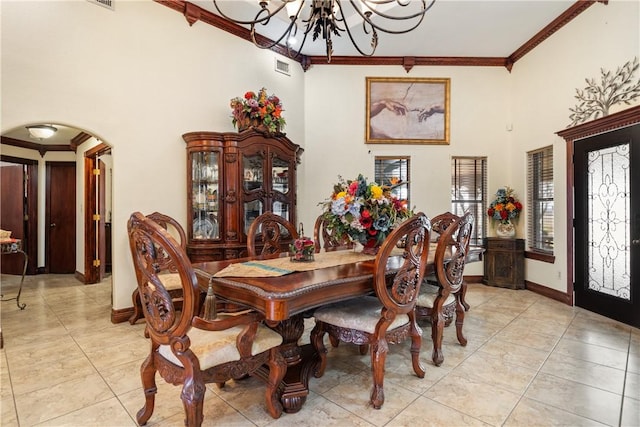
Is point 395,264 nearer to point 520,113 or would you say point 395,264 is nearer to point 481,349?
point 481,349

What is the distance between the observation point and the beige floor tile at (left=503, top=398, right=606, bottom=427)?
6.05 ft

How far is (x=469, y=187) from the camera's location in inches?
215

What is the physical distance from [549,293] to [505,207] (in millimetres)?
1336

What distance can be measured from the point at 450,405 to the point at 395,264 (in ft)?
3.00

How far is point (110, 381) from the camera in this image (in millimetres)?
2312

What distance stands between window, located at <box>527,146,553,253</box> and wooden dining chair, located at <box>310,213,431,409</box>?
11.7ft

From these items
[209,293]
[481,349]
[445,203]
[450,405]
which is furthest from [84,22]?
[445,203]

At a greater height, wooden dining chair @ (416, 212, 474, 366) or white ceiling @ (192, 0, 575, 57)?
white ceiling @ (192, 0, 575, 57)

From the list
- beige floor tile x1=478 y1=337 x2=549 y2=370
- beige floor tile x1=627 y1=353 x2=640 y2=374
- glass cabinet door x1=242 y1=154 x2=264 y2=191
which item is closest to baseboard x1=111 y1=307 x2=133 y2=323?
glass cabinet door x1=242 y1=154 x2=264 y2=191

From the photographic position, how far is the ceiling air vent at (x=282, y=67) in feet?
15.9

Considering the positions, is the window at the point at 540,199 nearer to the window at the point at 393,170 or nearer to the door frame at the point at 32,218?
the window at the point at 393,170

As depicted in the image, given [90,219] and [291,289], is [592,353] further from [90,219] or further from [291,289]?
[90,219]

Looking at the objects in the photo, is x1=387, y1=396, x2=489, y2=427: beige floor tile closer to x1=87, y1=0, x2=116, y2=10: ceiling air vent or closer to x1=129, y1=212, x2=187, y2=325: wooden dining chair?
x1=129, y1=212, x2=187, y2=325: wooden dining chair

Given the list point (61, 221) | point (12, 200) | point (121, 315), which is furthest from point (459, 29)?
point (12, 200)
